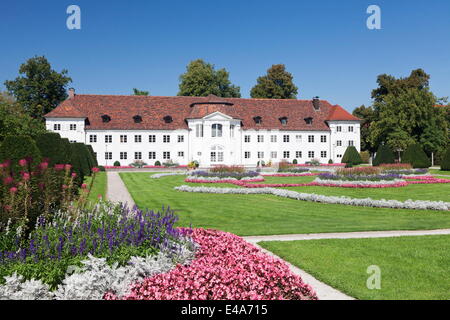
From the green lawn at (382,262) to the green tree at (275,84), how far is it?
220 ft

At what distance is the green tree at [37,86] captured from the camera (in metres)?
64.4

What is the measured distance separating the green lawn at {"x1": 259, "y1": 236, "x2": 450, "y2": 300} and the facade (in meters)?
48.0

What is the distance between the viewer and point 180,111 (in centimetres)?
6081

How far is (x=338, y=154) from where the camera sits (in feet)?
210

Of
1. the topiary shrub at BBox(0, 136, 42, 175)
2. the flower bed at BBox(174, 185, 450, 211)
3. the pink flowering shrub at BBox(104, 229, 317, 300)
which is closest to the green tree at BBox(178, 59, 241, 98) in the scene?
the flower bed at BBox(174, 185, 450, 211)

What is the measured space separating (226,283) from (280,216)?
9.45m

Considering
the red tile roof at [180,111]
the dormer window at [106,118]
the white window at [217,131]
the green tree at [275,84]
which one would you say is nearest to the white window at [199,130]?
the red tile roof at [180,111]

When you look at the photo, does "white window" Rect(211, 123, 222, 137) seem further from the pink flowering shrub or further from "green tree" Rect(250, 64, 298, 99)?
the pink flowering shrub

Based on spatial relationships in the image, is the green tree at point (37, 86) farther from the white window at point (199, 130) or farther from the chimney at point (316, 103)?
the chimney at point (316, 103)

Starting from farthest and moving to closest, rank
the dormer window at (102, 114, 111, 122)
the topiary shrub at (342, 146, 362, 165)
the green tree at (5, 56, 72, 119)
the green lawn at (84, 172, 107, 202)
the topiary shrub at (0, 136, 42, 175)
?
1. the green tree at (5, 56, 72, 119)
2. the topiary shrub at (342, 146, 362, 165)
3. the dormer window at (102, 114, 111, 122)
4. the green lawn at (84, 172, 107, 202)
5. the topiary shrub at (0, 136, 42, 175)

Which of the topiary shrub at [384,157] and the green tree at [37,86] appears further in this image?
the green tree at [37,86]

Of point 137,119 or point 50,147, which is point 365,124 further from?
point 50,147

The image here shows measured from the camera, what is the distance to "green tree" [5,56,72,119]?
64375 mm
